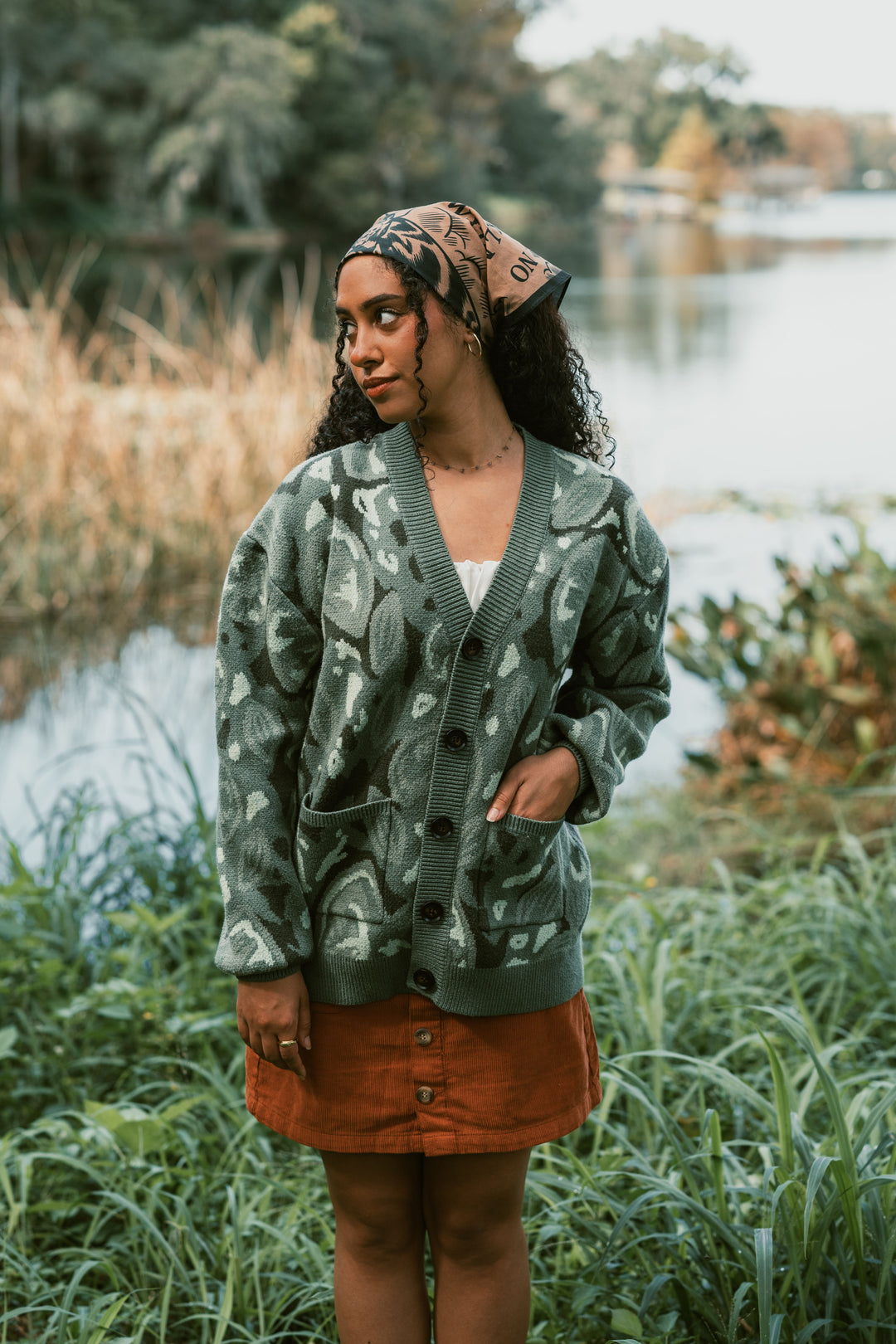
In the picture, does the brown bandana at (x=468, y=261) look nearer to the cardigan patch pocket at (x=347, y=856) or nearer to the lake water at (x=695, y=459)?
the lake water at (x=695, y=459)

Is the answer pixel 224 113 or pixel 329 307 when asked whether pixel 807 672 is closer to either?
pixel 329 307

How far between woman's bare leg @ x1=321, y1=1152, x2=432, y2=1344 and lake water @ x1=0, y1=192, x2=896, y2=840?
1014mm

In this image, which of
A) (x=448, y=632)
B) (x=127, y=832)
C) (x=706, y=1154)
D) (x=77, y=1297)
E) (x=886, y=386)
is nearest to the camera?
(x=448, y=632)

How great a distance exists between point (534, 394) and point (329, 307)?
0.92 feet

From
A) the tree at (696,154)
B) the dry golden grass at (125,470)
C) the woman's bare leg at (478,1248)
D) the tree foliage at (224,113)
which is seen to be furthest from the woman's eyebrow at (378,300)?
the tree at (696,154)

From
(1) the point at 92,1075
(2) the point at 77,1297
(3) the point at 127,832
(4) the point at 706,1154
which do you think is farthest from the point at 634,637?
(3) the point at 127,832

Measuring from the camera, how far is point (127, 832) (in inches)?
119

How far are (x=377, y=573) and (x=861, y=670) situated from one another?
9.27 feet

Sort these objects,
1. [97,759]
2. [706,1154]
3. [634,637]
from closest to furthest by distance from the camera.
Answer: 1. [634,637]
2. [706,1154]
3. [97,759]

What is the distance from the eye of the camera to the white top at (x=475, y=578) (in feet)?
4.34

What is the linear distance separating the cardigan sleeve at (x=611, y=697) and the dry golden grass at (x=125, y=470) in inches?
170

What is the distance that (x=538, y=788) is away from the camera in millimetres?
1333

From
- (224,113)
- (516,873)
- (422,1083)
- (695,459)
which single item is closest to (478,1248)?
(422,1083)

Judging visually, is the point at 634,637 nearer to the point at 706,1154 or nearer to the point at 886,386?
the point at 706,1154
